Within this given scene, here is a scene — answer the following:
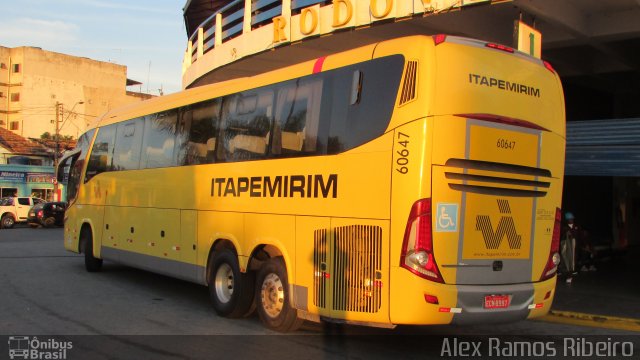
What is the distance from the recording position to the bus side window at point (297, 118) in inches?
283

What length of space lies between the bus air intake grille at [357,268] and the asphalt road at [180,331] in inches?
29.3

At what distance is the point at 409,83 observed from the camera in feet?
19.7

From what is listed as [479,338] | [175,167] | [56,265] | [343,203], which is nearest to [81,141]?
[56,265]

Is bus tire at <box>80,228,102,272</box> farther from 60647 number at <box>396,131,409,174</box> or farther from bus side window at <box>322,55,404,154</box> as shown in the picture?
60647 number at <box>396,131,409,174</box>

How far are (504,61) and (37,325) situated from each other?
23.0 feet

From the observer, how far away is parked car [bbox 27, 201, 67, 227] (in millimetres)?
32375

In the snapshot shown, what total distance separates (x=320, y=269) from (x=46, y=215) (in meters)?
30.4

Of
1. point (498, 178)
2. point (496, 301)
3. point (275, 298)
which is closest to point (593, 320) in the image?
point (496, 301)

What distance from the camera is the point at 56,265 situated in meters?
14.5

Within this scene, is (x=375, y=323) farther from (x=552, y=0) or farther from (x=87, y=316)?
(x=552, y=0)

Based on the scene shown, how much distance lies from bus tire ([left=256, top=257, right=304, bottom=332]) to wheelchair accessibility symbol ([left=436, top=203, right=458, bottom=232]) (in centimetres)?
240

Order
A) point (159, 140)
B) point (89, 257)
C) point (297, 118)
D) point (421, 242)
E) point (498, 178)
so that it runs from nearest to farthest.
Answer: point (421, 242) → point (498, 178) → point (297, 118) → point (159, 140) → point (89, 257)

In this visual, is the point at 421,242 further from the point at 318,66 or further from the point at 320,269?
the point at 318,66

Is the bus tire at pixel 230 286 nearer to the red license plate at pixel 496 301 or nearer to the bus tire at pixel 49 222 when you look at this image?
the red license plate at pixel 496 301
